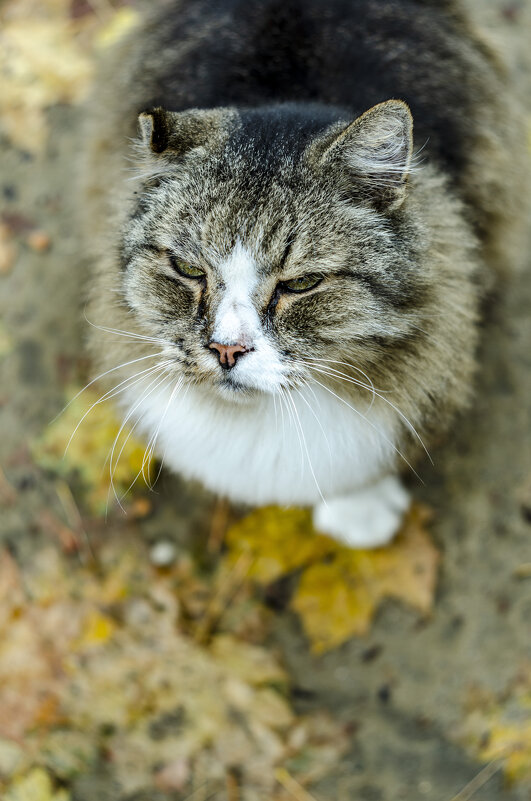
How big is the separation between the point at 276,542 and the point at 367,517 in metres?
0.35

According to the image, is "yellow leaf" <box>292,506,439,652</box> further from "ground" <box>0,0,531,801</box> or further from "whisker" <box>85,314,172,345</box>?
"whisker" <box>85,314,172,345</box>

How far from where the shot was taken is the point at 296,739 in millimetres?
2314

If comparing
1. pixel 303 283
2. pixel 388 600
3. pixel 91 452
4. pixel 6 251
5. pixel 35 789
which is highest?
pixel 303 283

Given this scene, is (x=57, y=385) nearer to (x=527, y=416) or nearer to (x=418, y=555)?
(x=418, y=555)

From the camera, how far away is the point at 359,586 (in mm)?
2498

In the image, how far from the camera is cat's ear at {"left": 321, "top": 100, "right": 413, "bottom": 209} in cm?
146

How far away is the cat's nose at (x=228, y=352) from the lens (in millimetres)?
1529

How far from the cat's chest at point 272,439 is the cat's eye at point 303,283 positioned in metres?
0.26

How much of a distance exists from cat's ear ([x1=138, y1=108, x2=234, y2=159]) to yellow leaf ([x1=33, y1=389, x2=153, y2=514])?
1.18 m

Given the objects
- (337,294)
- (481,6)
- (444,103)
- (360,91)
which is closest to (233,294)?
(337,294)

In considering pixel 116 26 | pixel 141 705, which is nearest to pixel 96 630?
pixel 141 705

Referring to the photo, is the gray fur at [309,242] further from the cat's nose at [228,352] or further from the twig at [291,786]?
the twig at [291,786]

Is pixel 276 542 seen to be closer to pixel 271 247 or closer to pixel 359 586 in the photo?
pixel 359 586

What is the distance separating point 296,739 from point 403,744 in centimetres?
→ 35
